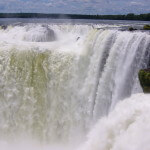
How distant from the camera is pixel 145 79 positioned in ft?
29.4

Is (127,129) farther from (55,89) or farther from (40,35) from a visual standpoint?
(40,35)

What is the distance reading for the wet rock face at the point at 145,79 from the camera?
889 centimetres

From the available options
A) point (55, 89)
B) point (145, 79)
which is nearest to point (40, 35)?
point (55, 89)

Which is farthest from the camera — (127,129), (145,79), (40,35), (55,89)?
(40,35)

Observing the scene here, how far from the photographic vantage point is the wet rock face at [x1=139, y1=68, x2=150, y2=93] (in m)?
8.89

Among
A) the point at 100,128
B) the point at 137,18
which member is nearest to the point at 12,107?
the point at 100,128

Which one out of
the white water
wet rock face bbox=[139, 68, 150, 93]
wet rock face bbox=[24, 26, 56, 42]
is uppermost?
wet rock face bbox=[24, 26, 56, 42]

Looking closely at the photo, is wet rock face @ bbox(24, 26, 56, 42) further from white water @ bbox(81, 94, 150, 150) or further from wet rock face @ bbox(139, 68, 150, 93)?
wet rock face @ bbox(139, 68, 150, 93)

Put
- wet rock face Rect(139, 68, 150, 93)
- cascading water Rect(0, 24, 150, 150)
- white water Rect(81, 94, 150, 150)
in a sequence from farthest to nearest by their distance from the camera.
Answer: cascading water Rect(0, 24, 150, 150), wet rock face Rect(139, 68, 150, 93), white water Rect(81, 94, 150, 150)

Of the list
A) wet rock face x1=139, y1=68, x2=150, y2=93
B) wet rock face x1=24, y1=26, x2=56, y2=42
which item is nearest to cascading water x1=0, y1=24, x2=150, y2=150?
wet rock face x1=139, y1=68, x2=150, y2=93

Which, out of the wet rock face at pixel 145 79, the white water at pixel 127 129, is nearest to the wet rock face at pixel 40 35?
the white water at pixel 127 129

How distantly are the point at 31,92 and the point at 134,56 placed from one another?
4841 mm

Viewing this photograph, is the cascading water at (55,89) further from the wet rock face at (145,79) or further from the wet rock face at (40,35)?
the wet rock face at (40,35)

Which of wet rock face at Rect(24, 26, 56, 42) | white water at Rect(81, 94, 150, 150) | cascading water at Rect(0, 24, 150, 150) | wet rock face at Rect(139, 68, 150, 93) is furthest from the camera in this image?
wet rock face at Rect(24, 26, 56, 42)
